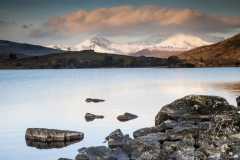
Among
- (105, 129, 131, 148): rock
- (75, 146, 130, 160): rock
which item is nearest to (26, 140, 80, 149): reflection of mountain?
(105, 129, 131, 148): rock

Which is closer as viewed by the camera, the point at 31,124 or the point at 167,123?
the point at 167,123

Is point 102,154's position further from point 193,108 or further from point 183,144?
point 193,108

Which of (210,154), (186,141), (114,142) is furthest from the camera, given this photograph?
(114,142)

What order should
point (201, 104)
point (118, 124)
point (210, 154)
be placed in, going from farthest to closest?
point (118, 124), point (201, 104), point (210, 154)

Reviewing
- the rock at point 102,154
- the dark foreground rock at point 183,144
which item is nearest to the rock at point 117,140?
the dark foreground rock at point 183,144

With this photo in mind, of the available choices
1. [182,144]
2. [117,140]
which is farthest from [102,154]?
[117,140]

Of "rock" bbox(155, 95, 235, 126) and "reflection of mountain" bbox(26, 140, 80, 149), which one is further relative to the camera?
"rock" bbox(155, 95, 235, 126)

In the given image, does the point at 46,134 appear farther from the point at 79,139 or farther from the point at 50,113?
the point at 50,113

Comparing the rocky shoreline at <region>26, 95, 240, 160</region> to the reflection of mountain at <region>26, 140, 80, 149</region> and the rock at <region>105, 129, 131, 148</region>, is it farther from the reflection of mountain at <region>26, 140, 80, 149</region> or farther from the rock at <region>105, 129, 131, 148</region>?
the reflection of mountain at <region>26, 140, 80, 149</region>

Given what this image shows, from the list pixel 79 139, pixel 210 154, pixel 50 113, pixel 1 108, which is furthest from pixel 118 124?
pixel 1 108

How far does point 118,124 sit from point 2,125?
30.2 feet

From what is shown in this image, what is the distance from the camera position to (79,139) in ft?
79.8

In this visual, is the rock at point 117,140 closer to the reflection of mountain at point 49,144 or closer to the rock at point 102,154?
the rock at point 102,154

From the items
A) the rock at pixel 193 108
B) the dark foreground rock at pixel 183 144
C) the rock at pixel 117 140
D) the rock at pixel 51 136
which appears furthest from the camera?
the rock at pixel 193 108
